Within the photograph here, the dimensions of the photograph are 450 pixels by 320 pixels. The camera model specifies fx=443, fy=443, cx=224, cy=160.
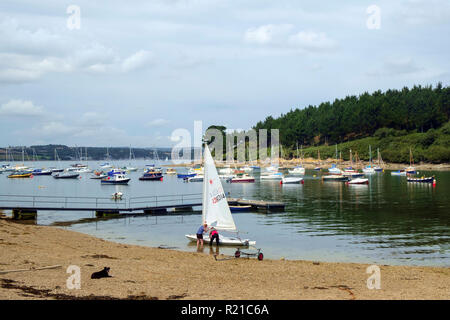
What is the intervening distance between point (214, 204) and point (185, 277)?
11153 mm

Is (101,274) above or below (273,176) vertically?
above

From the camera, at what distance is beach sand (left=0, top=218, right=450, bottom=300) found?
61.5 ft

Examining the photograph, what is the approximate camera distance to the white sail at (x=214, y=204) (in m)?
33.6

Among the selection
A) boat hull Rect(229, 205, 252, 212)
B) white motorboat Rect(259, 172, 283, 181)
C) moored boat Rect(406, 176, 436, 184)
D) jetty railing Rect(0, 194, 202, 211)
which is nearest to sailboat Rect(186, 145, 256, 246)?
jetty railing Rect(0, 194, 202, 211)

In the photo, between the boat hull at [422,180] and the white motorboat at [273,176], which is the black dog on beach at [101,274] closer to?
the boat hull at [422,180]

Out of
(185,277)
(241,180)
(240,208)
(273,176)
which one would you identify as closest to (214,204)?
(185,277)

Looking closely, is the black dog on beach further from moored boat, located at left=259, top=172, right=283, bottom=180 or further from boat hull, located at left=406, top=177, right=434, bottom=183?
moored boat, located at left=259, top=172, right=283, bottom=180

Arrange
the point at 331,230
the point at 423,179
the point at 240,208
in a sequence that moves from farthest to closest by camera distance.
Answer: the point at 423,179 → the point at 240,208 → the point at 331,230

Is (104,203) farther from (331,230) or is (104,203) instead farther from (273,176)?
(273,176)

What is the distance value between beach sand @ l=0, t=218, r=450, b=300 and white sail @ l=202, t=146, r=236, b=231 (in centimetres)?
294

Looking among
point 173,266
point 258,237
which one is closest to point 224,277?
point 173,266

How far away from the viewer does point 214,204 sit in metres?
33.7
